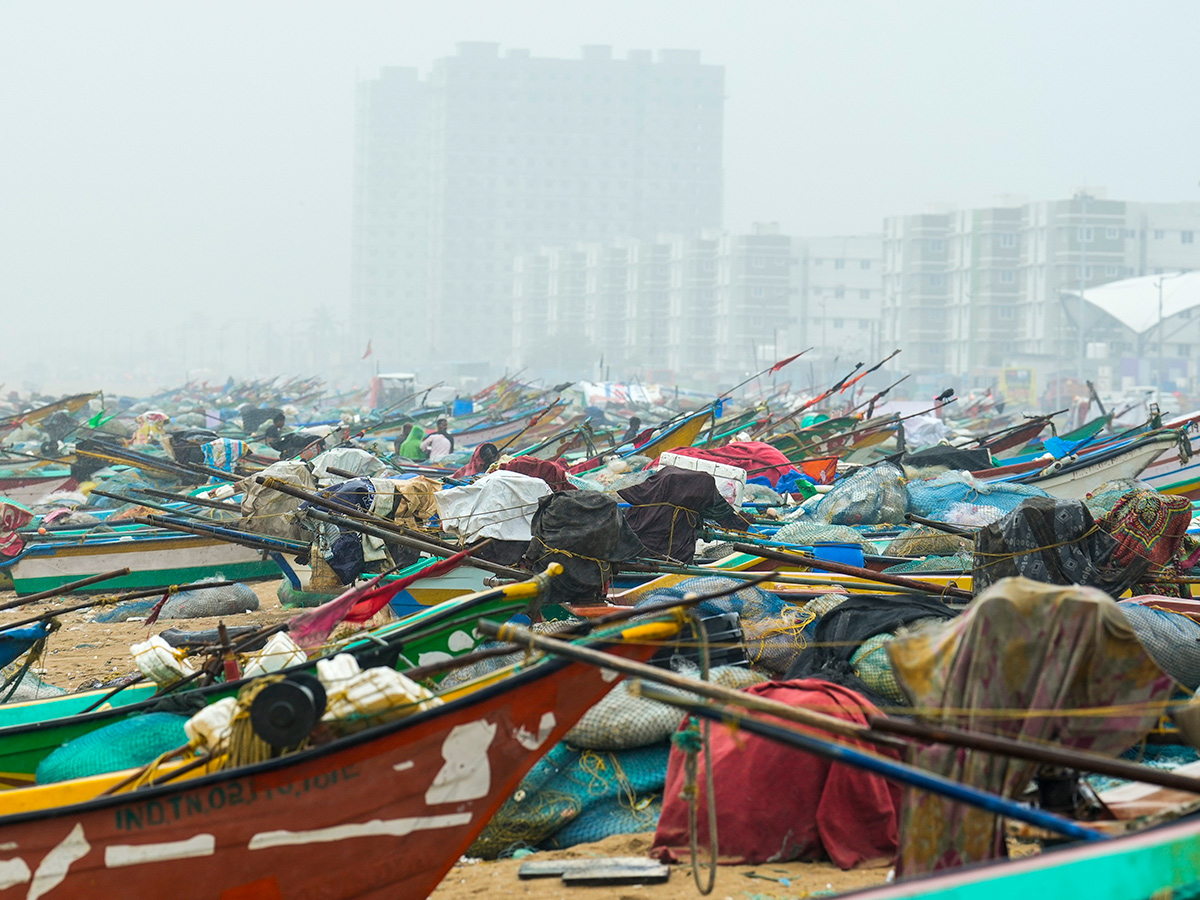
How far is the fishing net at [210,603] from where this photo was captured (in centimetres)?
1198

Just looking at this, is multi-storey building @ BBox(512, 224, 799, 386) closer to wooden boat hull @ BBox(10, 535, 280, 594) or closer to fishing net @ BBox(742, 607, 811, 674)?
wooden boat hull @ BBox(10, 535, 280, 594)

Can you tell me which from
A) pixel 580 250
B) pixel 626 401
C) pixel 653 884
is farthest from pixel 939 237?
pixel 653 884

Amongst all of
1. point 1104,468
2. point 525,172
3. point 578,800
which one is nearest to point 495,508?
point 578,800

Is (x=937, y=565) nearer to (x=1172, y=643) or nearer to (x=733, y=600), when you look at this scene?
(x=733, y=600)

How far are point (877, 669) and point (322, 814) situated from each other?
10.7 ft

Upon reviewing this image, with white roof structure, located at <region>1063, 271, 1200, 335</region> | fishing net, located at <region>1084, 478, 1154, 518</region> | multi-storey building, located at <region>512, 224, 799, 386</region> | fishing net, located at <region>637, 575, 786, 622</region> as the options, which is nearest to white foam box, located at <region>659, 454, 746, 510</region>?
fishing net, located at <region>1084, 478, 1154, 518</region>

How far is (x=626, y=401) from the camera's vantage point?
4691cm

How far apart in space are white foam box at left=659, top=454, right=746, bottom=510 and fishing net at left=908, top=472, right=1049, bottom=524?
1862 mm

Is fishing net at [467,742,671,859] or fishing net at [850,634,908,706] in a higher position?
fishing net at [850,634,908,706]

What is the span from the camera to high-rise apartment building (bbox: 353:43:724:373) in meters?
148

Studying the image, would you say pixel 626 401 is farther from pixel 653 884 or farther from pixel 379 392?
pixel 653 884

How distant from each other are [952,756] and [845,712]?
158cm

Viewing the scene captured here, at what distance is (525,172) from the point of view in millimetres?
151625

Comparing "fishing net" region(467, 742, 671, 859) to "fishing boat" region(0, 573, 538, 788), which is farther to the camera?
"fishing boat" region(0, 573, 538, 788)
